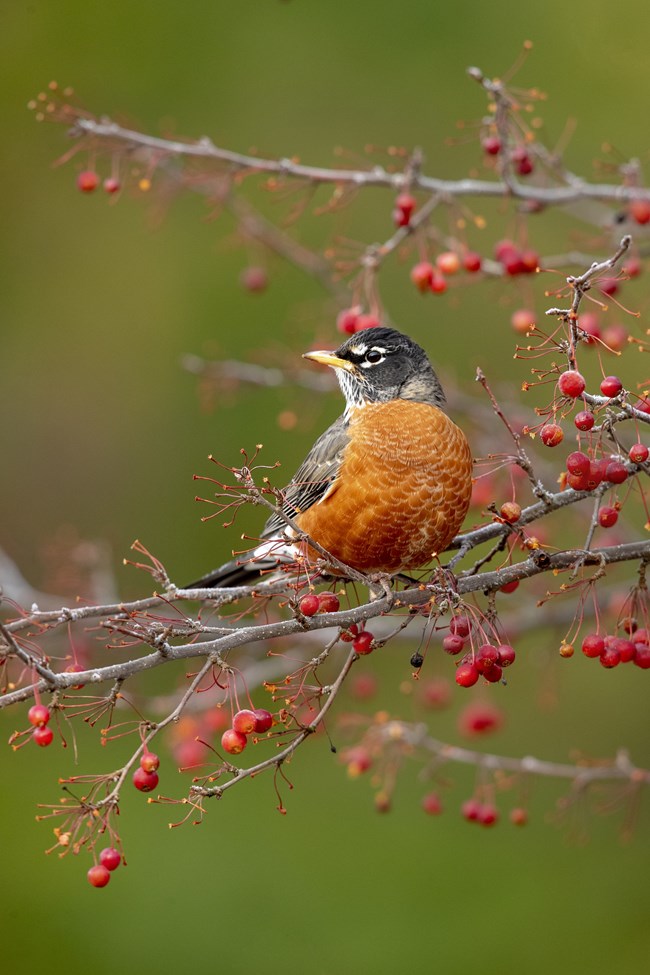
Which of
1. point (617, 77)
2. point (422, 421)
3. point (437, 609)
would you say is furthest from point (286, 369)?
point (617, 77)

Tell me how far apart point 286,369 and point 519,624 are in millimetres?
1140

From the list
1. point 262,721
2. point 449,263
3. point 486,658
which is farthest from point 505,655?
point 449,263

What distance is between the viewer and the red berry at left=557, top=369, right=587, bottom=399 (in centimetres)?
204

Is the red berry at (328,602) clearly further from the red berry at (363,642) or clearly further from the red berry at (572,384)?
the red berry at (572,384)

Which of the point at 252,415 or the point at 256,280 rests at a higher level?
the point at 256,280

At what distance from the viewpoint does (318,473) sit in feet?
10.4

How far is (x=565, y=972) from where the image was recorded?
16.7 feet

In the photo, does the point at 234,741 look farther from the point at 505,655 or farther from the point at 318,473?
the point at 318,473

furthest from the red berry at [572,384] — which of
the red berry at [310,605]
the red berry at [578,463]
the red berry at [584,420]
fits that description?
the red berry at [310,605]

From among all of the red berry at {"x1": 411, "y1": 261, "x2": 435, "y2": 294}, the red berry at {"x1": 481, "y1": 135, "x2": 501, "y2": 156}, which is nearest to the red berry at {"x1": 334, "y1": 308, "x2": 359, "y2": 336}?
the red berry at {"x1": 411, "y1": 261, "x2": 435, "y2": 294}

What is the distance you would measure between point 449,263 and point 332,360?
1.38ft

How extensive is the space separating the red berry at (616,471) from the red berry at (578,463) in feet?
0.24

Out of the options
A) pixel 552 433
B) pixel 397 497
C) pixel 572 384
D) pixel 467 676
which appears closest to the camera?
pixel 572 384

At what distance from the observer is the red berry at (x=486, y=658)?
226cm
